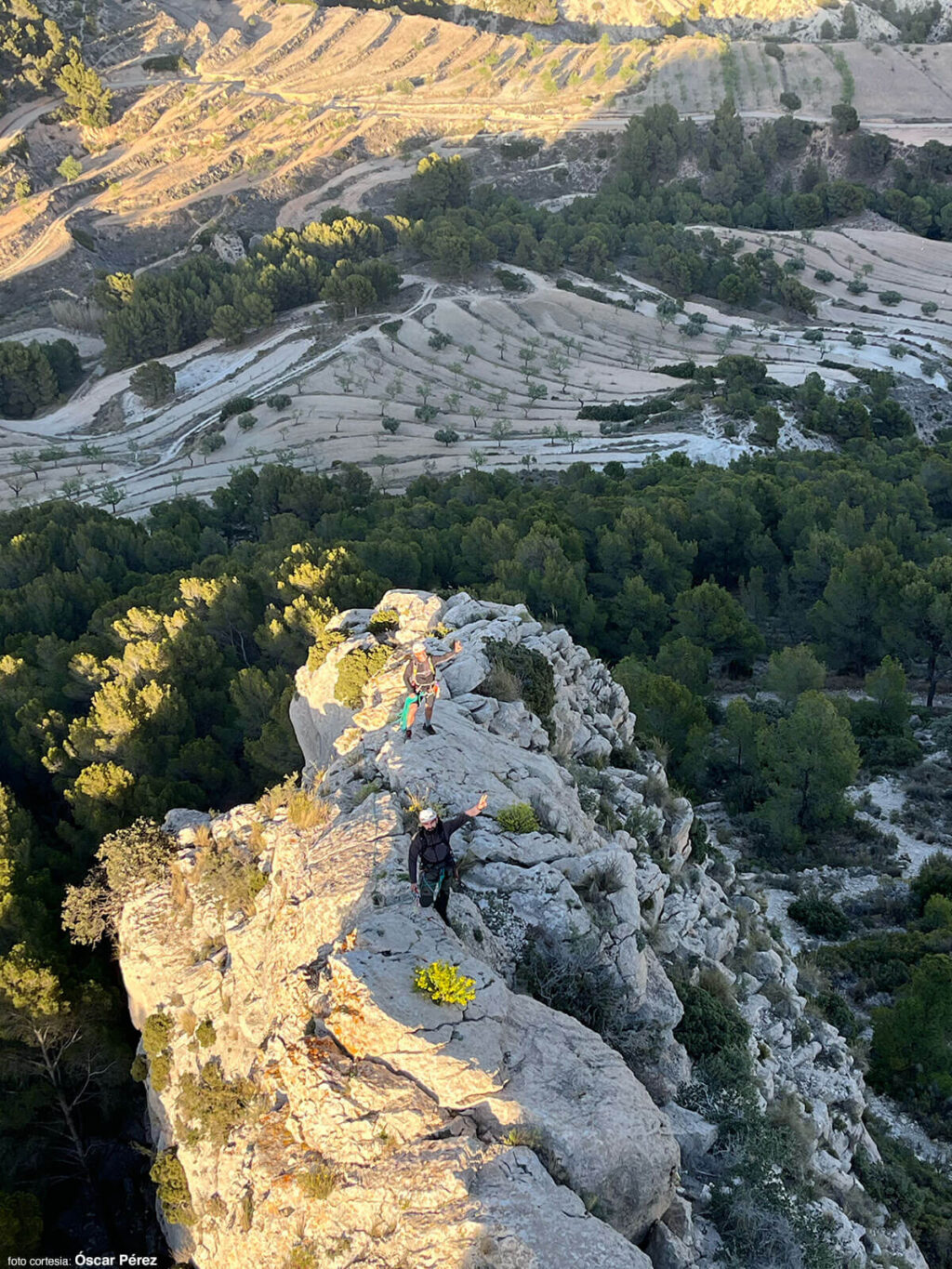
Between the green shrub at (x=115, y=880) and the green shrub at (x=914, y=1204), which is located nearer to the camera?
the green shrub at (x=914, y=1204)

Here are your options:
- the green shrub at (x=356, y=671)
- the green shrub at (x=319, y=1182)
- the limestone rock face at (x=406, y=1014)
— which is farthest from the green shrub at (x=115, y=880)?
the green shrub at (x=319, y=1182)

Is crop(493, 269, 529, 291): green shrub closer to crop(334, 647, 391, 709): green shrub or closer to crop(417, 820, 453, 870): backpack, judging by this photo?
A: crop(334, 647, 391, 709): green shrub

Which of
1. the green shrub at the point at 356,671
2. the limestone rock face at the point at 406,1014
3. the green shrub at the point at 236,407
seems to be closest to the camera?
the limestone rock face at the point at 406,1014

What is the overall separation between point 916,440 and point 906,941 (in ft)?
196

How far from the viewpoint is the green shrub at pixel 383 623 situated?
904 inches

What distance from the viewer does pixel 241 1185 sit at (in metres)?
12.1

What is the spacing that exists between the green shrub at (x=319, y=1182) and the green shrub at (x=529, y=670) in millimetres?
10571

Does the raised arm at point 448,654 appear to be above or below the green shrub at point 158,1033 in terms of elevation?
above

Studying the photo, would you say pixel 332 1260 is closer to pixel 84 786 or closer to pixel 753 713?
pixel 84 786

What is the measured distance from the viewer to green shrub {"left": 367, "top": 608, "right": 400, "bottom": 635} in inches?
904

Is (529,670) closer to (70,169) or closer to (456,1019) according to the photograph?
(456,1019)

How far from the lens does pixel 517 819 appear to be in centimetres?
1502

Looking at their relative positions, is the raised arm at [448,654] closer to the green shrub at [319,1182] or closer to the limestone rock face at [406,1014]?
the limestone rock face at [406,1014]

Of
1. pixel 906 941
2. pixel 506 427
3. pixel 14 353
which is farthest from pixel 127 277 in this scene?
pixel 906 941
